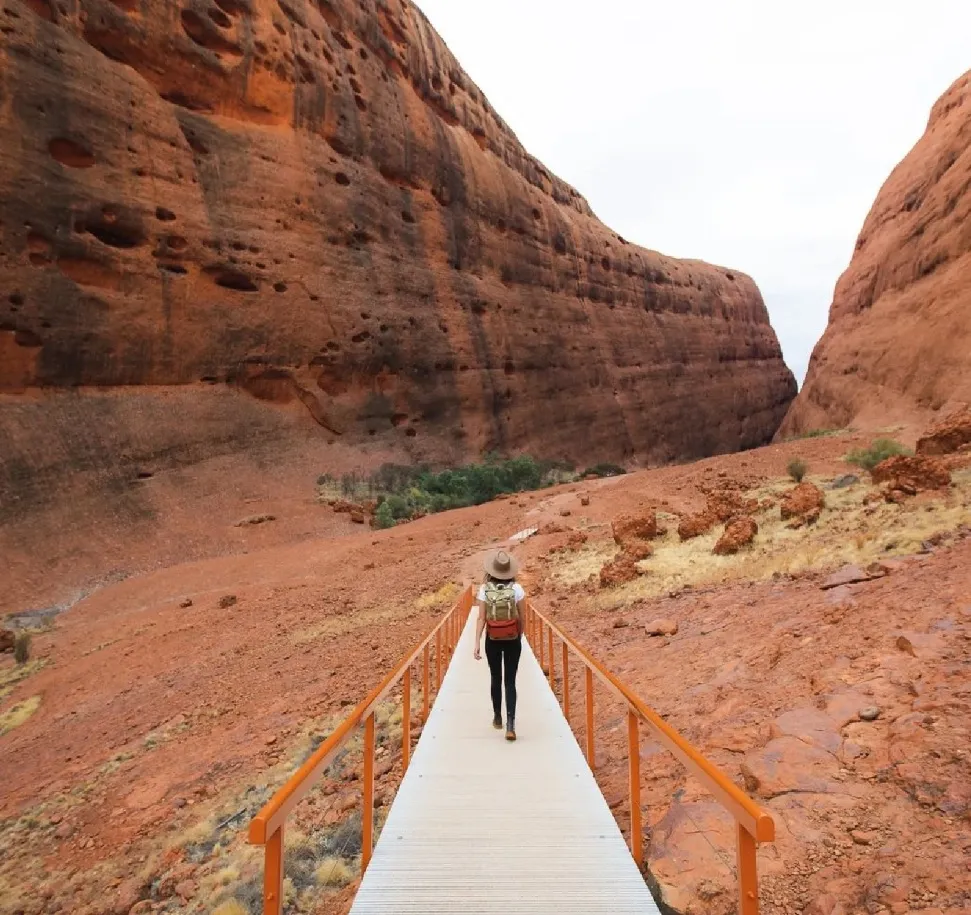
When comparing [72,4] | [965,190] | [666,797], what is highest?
[72,4]

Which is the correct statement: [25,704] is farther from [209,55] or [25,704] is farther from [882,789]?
[209,55]

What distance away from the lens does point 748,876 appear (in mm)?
2092

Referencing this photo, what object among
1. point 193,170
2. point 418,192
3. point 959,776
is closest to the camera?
point 959,776

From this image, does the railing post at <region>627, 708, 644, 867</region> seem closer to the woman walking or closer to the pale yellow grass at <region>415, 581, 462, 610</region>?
the woman walking

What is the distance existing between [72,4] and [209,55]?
444cm

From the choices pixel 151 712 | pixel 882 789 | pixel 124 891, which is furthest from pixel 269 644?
pixel 882 789

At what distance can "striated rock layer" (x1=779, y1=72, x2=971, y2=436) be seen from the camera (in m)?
24.1

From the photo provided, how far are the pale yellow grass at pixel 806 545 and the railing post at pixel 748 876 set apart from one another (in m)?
6.28

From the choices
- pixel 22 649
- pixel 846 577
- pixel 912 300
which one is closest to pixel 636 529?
pixel 846 577

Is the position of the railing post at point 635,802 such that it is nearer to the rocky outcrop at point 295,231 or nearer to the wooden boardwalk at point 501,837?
the wooden boardwalk at point 501,837

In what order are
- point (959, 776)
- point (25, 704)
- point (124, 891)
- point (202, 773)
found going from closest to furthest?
point (959, 776) → point (124, 891) → point (202, 773) → point (25, 704)

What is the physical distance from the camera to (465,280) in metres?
33.2

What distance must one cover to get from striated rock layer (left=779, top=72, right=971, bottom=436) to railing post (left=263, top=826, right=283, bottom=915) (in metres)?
25.1

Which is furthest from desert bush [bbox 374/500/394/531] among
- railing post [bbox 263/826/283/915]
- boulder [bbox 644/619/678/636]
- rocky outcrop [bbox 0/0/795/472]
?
railing post [bbox 263/826/283/915]
